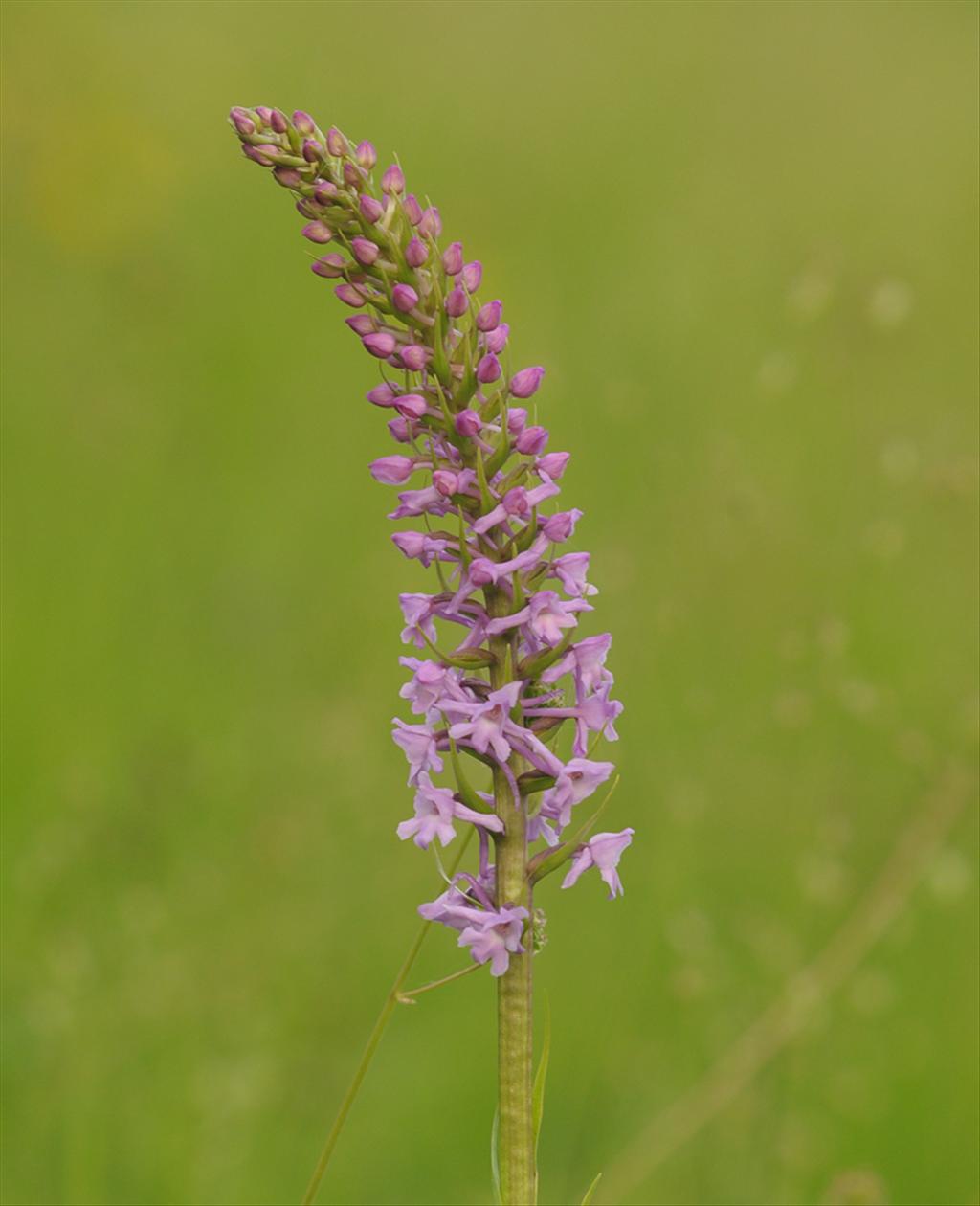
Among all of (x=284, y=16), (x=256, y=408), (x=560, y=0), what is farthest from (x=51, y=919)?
(x=560, y=0)

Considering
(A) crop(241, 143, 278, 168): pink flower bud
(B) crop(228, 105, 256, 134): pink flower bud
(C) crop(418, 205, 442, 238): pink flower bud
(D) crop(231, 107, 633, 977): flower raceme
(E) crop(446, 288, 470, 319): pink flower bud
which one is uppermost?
(C) crop(418, 205, 442, 238): pink flower bud

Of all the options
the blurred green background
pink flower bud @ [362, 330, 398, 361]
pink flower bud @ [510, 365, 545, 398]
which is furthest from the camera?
the blurred green background

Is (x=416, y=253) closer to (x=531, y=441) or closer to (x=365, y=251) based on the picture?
(x=365, y=251)

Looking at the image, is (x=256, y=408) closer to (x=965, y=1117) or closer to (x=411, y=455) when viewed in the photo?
(x=965, y=1117)

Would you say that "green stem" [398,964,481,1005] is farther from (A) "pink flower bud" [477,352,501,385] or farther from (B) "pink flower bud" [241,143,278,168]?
(B) "pink flower bud" [241,143,278,168]

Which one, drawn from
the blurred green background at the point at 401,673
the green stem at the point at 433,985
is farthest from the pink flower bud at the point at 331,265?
the blurred green background at the point at 401,673

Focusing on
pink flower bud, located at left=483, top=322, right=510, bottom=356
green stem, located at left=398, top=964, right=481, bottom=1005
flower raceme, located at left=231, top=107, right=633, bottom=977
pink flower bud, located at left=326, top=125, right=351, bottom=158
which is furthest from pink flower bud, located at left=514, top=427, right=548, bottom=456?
green stem, located at left=398, top=964, right=481, bottom=1005
